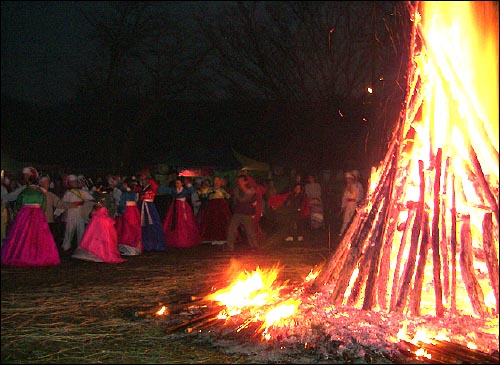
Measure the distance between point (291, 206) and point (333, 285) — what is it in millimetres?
7303

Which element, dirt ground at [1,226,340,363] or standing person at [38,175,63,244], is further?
standing person at [38,175,63,244]

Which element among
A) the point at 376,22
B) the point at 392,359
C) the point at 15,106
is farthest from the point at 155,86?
the point at 392,359

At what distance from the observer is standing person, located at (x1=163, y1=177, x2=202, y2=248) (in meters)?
12.5

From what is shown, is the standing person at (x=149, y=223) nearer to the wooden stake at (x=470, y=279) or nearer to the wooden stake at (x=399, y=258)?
the wooden stake at (x=399, y=258)

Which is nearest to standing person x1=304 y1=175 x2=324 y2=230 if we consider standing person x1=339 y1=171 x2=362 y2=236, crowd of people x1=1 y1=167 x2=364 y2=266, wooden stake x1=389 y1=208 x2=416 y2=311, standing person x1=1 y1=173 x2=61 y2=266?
crowd of people x1=1 y1=167 x2=364 y2=266

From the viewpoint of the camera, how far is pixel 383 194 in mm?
6117

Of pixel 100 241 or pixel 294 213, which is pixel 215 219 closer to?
pixel 294 213

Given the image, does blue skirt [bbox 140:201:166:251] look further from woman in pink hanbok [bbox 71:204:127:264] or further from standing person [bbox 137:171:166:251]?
woman in pink hanbok [bbox 71:204:127:264]

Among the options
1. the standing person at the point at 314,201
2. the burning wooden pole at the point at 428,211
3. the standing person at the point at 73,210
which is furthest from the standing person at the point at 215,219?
the burning wooden pole at the point at 428,211

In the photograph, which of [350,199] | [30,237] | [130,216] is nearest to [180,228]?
[130,216]

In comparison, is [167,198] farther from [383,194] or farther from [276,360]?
[276,360]

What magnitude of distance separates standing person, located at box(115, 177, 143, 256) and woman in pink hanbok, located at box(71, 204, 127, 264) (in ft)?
2.73

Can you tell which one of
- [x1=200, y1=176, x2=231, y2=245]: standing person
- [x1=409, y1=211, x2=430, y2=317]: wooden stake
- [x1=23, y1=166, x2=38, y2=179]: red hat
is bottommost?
[x1=409, y1=211, x2=430, y2=317]: wooden stake

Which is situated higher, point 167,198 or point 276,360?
point 167,198
